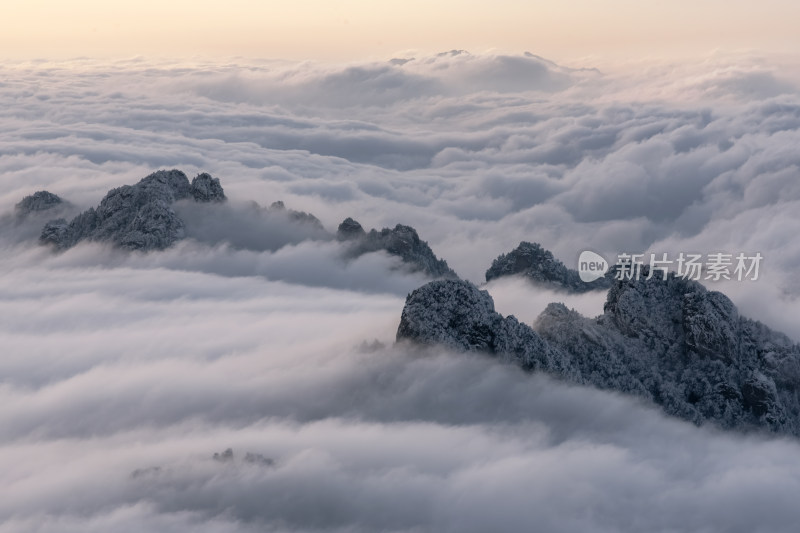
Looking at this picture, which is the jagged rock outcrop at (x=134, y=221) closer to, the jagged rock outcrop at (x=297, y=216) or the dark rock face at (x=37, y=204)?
the jagged rock outcrop at (x=297, y=216)

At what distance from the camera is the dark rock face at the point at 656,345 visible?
116ft

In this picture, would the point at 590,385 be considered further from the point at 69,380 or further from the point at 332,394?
the point at 69,380

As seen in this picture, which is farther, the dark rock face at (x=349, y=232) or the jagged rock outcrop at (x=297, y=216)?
the jagged rock outcrop at (x=297, y=216)

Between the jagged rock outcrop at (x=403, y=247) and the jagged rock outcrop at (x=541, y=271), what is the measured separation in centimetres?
1296

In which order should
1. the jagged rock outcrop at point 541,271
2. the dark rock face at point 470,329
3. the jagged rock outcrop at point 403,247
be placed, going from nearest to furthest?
the dark rock face at point 470,329
the jagged rock outcrop at point 541,271
the jagged rock outcrop at point 403,247

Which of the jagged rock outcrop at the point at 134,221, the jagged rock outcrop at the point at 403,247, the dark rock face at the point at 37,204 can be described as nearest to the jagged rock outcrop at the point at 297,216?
the jagged rock outcrop at the point at 403,247

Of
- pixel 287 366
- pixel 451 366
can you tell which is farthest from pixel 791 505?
pixel 287 366

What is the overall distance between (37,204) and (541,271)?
212ft

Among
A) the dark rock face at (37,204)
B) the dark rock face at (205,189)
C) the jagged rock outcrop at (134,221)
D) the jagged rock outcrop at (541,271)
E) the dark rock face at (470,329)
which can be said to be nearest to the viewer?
the dark rock face at (470,329)

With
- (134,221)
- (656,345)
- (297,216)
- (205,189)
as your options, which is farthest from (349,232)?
(656,345)

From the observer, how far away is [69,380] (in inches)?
1886

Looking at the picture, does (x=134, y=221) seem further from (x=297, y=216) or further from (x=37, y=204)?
(x=37, y=204)

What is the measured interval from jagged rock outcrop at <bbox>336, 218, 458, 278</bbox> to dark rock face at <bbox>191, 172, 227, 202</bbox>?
14751mm

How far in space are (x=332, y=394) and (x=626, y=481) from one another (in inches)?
545
